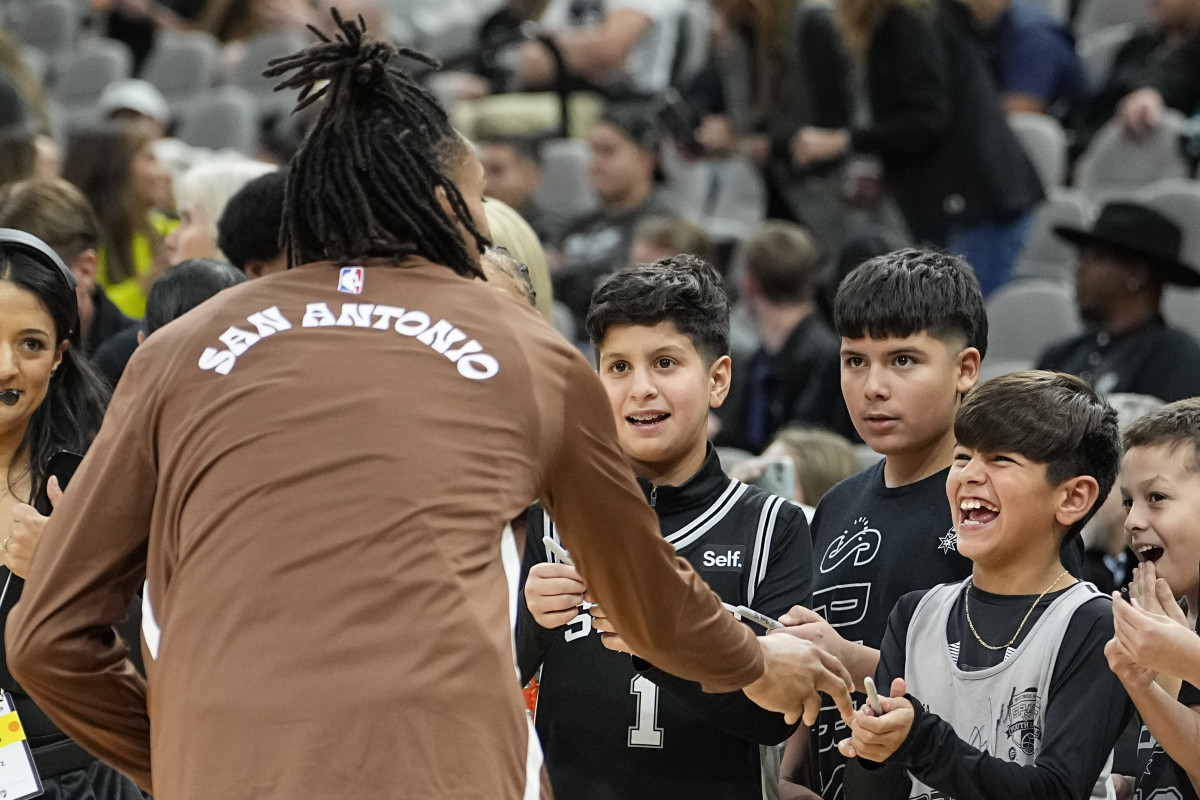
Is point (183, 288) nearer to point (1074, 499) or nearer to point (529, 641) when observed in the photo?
point (529, 641)

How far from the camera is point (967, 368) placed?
352 cm

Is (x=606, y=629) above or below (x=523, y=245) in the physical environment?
below

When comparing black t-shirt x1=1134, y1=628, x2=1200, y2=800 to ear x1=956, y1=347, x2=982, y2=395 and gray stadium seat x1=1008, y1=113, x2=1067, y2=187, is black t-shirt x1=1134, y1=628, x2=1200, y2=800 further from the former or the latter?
gray stadium seat x1=1008, y1=113, x2=1067, y2=187

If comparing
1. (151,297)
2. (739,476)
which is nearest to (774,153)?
(739,476)

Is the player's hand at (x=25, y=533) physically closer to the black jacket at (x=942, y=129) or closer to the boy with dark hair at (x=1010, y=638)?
the boy with dark hair at (x=1010, y=638)

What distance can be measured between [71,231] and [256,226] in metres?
0.66

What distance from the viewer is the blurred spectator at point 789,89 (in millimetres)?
7738

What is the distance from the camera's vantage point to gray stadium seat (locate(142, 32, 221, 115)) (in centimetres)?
1215

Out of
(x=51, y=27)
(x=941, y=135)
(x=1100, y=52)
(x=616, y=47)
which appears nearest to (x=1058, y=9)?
(x=1100, y=52)

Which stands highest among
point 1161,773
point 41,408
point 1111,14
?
point 1111,14

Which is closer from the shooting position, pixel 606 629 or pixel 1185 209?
pixel 606 629

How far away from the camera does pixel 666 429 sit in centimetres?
325

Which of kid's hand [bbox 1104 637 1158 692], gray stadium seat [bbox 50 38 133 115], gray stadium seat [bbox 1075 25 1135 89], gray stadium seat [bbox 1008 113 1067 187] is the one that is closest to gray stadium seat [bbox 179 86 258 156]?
gray stadium seat [bbox 50 38 133 115]

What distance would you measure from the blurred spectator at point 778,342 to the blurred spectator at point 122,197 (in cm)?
238
